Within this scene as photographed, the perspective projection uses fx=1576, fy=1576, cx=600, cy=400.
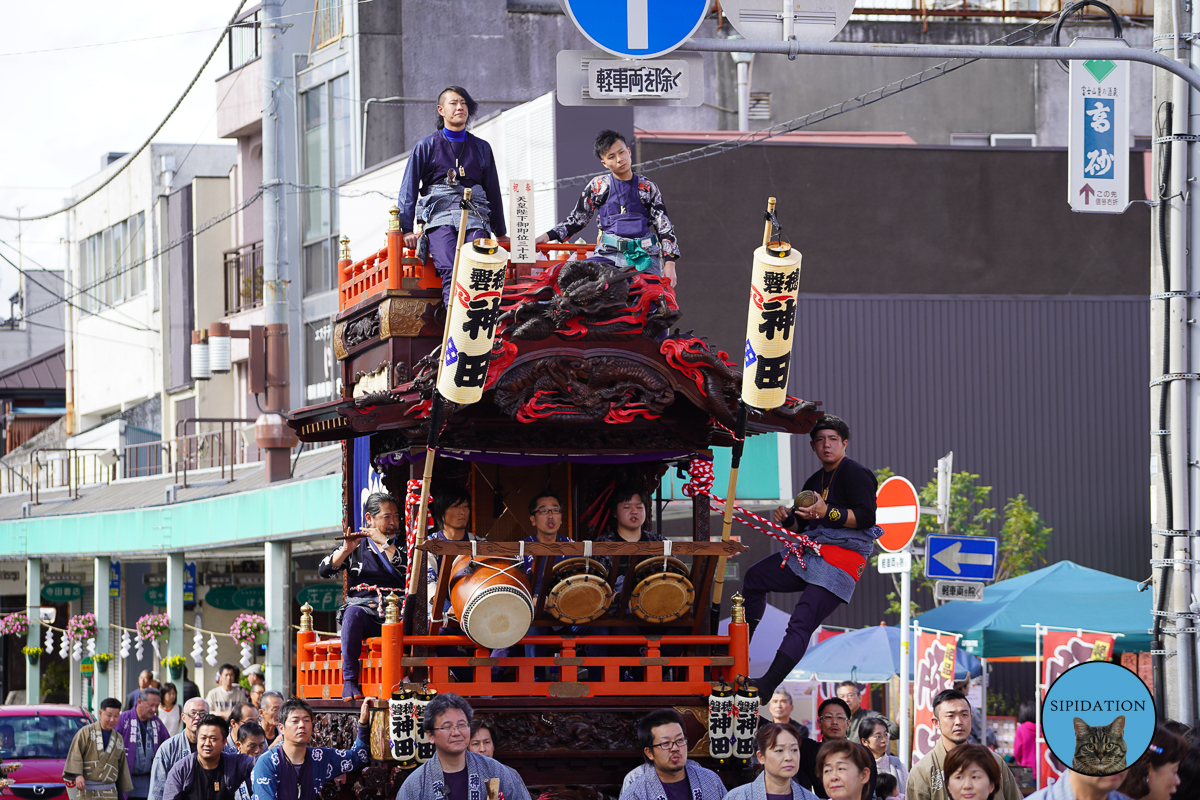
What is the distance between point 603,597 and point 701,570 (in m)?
0.76

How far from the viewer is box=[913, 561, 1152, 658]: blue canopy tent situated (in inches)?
650

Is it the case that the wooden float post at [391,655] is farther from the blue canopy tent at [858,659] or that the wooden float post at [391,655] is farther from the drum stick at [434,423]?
the blue canopy tent at [858,659]

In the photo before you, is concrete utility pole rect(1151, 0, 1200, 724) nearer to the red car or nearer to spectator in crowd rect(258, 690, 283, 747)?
spectator in crowd rect(258, 690, 283, 747)

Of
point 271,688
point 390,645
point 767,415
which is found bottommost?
point 271,688

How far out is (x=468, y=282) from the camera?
28.8 ft

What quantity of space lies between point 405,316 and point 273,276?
10.2 meters

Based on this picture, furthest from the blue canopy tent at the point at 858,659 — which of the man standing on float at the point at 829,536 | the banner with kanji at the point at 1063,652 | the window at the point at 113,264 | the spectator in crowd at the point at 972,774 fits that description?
the window at the point at 113,264

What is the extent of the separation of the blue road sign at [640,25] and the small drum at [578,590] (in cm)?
308

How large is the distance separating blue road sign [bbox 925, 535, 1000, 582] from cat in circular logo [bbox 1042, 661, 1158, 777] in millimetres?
7329

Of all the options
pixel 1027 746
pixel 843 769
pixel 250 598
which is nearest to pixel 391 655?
pixel 843 769

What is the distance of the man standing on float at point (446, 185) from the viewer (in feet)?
36.9

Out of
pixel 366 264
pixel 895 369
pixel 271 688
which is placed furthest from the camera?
pixel 895 369

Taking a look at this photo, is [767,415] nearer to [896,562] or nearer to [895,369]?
[896,562]

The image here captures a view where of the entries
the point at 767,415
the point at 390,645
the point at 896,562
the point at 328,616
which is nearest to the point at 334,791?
the point at 390,645
